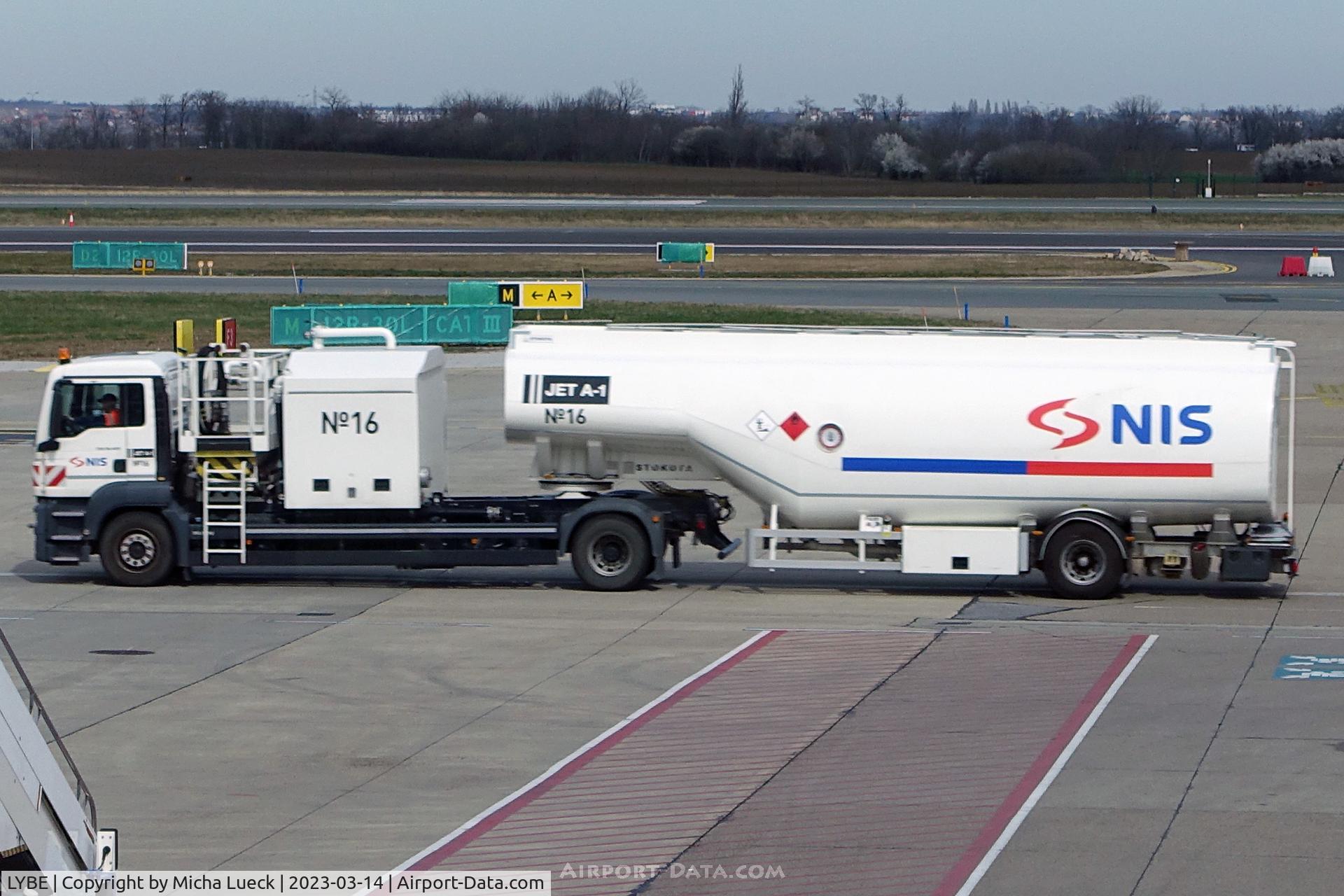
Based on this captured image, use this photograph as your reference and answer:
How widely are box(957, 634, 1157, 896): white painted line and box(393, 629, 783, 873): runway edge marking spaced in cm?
395

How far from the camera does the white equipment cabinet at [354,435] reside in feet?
74.9

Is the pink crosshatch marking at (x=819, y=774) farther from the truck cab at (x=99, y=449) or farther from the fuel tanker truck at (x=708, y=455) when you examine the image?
the truck cab at (x=99, y=449)

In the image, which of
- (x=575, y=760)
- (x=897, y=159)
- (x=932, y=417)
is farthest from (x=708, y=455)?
(x=897, y=159)

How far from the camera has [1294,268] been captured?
72.1m

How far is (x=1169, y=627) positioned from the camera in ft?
68.1

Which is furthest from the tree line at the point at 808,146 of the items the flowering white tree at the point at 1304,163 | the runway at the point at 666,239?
the runway at the point at 666,239

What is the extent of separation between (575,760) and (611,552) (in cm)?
820

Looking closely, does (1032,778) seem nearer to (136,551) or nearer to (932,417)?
(932,417)

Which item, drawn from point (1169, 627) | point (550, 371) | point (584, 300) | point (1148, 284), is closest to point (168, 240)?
point (584, 300)

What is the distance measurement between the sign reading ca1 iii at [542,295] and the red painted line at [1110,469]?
33.1m

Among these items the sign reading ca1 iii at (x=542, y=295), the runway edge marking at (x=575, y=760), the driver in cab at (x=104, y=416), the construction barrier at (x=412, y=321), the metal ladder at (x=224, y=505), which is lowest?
the runway edge marking at (x=575, y=760)

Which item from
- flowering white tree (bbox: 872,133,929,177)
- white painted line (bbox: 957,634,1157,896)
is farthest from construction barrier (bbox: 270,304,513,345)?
flowering white tree (bbox: 872,133,929,177)

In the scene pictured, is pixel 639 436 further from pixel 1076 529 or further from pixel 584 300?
pixel 584 300

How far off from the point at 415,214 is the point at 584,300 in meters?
51.1
